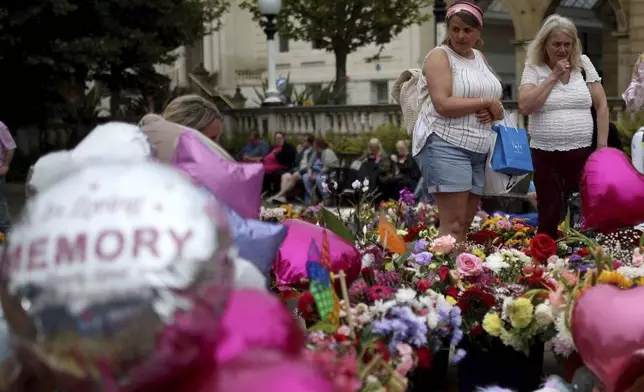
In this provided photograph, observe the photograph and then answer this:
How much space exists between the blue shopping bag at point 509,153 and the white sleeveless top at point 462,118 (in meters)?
0.08

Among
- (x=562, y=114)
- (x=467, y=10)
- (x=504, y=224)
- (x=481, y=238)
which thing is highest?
(x=467, y=10)

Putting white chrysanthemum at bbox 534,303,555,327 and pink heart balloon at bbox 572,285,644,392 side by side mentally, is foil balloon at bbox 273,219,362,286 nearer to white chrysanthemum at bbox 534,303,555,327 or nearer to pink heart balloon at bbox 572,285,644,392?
white chrysanthemum at bbox 534,303,555,327

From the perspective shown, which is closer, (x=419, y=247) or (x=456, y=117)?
(x=419, y=247)

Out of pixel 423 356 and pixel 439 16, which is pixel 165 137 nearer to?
pixel 423 356

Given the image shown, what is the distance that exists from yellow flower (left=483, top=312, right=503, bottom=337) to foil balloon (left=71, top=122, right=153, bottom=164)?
155cm

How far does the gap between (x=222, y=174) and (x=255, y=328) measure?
122cm

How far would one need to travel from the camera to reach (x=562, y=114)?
653 centimetres

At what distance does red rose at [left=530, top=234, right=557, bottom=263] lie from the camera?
16.6 ft

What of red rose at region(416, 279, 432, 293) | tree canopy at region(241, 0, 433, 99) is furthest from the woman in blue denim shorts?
tree canopy at region(241, 0, 433, 99)

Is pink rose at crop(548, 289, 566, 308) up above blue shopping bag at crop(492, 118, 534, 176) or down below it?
below

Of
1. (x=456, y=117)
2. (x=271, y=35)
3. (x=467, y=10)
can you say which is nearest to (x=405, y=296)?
(x=456, y=117)

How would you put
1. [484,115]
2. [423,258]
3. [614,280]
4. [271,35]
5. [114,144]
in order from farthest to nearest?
[271,35] → [484,115] → [423,258] → [614,280] → [114,144]

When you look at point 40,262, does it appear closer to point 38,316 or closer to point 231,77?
point 38,316

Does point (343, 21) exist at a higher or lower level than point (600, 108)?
higher
